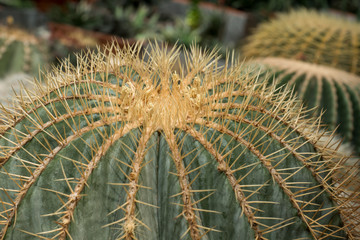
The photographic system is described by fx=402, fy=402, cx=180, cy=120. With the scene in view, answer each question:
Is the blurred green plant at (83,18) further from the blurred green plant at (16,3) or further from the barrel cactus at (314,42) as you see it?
the barrel cactus at (314,42)

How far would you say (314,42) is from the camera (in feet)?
8.63

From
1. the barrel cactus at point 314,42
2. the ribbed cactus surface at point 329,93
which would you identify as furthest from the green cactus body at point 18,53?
the ribbed cactus surface at point 329,93

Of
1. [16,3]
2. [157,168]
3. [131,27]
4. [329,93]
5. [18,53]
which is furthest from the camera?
[16,3]

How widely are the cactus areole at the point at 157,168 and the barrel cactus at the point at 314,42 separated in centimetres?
174

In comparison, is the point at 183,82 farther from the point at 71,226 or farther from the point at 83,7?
the point at 83,7

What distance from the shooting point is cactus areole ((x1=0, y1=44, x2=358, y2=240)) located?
2.68ft

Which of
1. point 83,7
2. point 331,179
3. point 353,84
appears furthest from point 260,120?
point 83,7

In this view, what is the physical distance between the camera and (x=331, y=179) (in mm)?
1065

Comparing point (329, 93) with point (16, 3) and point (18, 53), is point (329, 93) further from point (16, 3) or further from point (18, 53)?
point (16, 3)

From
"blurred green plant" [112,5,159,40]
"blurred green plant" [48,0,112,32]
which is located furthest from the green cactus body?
"blurred green plant" [48,0,112,32]

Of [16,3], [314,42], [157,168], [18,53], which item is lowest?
[16,3]

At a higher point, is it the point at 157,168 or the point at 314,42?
the point at 157,168

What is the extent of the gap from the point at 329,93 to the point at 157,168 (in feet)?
Answer: 4.92

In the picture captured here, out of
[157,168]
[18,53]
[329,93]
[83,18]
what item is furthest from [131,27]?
[157,168]
